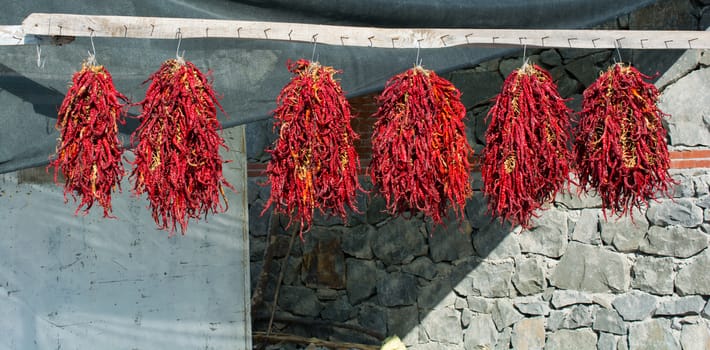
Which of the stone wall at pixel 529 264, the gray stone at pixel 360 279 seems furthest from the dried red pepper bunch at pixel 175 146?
the gray stone at pixel 360 279

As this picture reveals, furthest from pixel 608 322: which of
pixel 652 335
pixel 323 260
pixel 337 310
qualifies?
pixel 323 260

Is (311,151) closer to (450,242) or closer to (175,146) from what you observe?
(175,146)

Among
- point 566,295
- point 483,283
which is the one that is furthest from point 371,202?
point 566,295

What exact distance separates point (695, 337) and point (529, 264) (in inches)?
38.3

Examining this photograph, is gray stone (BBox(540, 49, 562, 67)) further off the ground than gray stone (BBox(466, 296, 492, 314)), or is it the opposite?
gray stone (BBox(540, 49, 562, 67))

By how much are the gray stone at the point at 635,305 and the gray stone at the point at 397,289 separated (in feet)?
4.25

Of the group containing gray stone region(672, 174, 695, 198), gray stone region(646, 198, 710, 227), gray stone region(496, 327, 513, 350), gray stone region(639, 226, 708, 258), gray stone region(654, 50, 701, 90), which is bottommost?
gray stone region(496, 327, 513, 350)

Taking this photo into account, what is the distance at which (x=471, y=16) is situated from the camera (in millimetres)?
3316

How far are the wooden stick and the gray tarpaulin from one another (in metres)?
2.64

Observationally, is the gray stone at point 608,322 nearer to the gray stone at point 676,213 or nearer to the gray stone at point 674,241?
the gray stone at point 674,241

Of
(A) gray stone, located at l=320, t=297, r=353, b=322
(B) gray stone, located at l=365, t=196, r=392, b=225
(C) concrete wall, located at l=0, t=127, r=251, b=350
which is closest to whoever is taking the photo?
(C) concrete wall, located at l=0, t=127, r=251, b=350

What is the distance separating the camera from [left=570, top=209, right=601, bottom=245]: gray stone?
474 centimetres

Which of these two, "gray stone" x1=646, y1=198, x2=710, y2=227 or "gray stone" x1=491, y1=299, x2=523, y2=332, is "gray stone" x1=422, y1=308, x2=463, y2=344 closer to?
"gray stone" x1=491, y1=299, x2=523, y2=332

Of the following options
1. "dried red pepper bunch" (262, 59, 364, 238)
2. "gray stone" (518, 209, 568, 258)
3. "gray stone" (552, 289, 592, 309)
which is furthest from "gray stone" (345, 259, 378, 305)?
"dried red pepper bunch" (262, 59, 364, 238)
